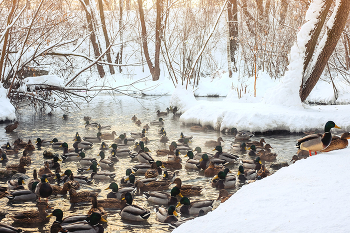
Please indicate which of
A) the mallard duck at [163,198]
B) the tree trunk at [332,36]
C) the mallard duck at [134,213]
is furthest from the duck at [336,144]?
the tree trunk at [332,36]

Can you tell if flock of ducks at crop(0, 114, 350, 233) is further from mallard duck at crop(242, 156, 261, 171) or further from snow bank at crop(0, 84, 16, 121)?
snow bank at crop(0, 84, 16, 121)

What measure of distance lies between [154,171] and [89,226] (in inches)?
119

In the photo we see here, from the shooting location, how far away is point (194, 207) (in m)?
6.35

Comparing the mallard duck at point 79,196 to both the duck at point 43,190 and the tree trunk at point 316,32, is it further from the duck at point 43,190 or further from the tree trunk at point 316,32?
the tree trunk at point 316,32

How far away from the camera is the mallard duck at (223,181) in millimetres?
A: 7543

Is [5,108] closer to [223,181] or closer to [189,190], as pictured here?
[189,190]

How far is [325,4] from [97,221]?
11.7 metres

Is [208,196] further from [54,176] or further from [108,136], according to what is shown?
[108,136]

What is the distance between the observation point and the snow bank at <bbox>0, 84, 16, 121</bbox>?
1464 centimetres

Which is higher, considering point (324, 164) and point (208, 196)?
point (324, 164)

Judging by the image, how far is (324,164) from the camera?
19.5ft

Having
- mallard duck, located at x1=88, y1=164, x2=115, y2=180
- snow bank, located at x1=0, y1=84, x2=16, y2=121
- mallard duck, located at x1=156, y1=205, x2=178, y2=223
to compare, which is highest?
snow bank, located at x1=0, y1=84, x2=16, y2=121

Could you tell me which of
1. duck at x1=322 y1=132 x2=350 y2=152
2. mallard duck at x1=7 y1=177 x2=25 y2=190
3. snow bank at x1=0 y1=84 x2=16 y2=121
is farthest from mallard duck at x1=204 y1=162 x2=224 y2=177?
snow bank at x1=0 y1=84 x2=16 y2=121

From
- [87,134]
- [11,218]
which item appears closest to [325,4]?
[87,134]
